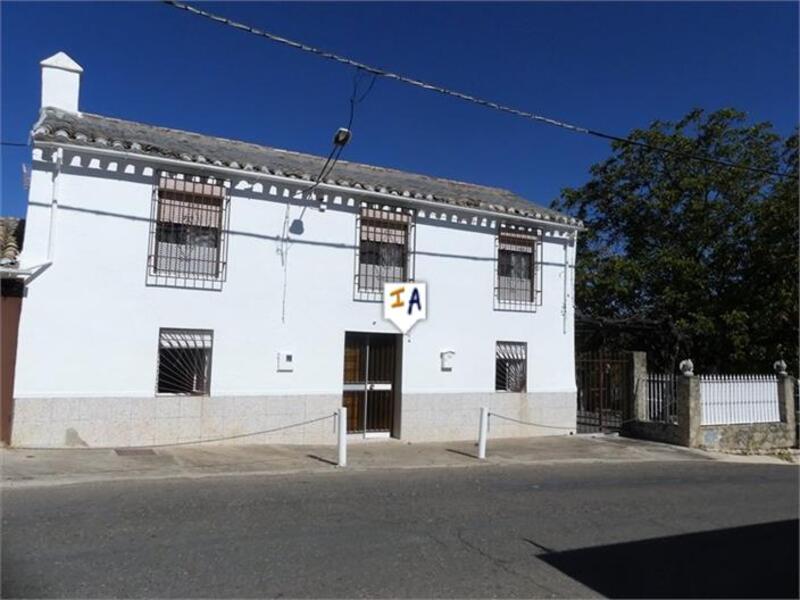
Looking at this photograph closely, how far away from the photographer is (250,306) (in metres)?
11.7

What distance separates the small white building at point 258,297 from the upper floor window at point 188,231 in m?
0.02

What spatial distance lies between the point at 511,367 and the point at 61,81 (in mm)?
9914

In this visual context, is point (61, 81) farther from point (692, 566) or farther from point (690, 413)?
point (690, 413)

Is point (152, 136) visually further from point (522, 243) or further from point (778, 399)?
point (778, 399)

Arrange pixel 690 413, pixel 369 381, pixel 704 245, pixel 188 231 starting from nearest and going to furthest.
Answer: pixel 188 231 → pixel 369 381 → pixel 690 413 → pixel 704 245

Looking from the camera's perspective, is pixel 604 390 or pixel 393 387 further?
pixel 604 390

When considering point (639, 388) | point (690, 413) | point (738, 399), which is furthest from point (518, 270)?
point (738, 399)

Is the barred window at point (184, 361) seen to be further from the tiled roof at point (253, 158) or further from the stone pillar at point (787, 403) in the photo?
the stone pillar at point (787, 403)

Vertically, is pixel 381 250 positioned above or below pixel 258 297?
above

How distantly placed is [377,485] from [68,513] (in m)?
3.55

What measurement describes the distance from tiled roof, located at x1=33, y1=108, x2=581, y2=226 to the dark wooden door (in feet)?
9.21

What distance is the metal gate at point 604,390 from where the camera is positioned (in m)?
15.6

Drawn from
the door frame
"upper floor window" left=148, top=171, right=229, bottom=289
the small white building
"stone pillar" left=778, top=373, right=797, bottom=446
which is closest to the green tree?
"stone pillar" left=778, top=373, right=797, bottom=446

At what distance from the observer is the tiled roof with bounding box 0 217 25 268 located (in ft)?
32.2
